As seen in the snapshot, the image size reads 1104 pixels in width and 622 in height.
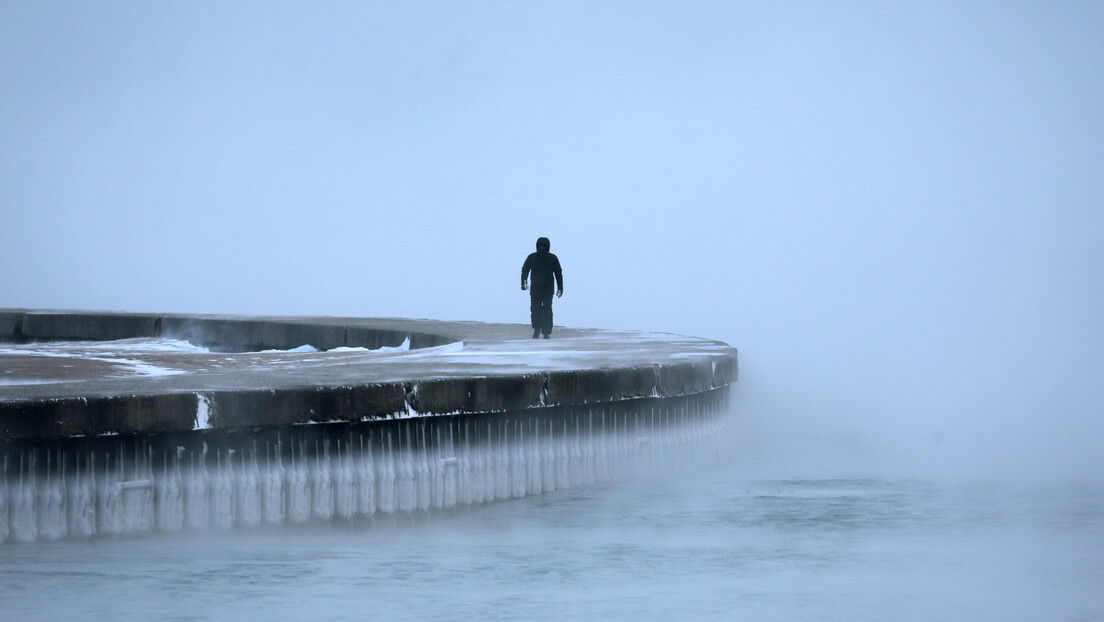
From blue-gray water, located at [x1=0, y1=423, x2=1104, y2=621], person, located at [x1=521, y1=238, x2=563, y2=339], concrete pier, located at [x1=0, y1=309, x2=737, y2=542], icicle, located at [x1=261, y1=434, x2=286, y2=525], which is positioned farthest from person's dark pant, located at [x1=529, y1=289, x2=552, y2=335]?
icicle, located at [x1=261, y1=434, x2=286, y2=525]

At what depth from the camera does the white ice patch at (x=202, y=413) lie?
6242mm

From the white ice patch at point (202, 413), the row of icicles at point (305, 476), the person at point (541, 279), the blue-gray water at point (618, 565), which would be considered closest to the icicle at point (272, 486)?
the row of icicles at point (305, 476)

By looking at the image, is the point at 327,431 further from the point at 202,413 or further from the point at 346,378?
the point at 202,413

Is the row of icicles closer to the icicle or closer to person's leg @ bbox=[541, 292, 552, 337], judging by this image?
the icicle

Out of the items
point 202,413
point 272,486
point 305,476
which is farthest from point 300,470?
point 202,413

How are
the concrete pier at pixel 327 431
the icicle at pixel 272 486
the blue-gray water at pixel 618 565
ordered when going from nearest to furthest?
the blue-gray water at pixel 618 565, the concrete pier at pixel 327 431, the icicle at pixel 272 486

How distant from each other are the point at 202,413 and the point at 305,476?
745 mm

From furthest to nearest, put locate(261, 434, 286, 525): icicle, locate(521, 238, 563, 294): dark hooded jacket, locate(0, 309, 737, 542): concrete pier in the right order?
locate(521, 238, 563, 294): dark hooded jacket
locate(261, 434, 286, 525): icicle
locate(0, 309, 737, 542): concrete pier

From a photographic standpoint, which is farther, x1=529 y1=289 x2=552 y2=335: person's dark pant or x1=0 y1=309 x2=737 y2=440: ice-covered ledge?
x1=529 y1=289 x2=552 y2=335: person's dark pant

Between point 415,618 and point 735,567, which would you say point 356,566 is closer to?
point 415,618

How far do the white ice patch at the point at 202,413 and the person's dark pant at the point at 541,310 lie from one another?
578cm

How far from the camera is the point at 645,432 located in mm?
8836

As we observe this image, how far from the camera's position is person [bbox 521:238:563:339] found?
11758mm

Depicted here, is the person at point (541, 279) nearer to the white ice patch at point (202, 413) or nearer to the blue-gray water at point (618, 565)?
the blue-gray water at point (618, 565)
